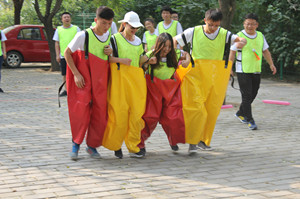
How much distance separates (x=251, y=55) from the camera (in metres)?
8.55

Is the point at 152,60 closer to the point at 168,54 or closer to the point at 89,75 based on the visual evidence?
the point at 168,54

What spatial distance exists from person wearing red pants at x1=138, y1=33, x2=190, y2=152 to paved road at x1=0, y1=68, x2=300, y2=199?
464 millimetres

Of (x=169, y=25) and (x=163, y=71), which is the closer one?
(x=163, y=71)

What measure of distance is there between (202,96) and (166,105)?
1.65ft

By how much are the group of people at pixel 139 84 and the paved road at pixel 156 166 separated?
0.34 metres

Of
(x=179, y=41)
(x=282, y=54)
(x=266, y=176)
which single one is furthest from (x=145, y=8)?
Answer: (x=266, y=176)

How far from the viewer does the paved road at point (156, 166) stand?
497 cm

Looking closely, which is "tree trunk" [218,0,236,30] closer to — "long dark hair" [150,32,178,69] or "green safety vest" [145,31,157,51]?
"green safety vest" [145,31,157,51]

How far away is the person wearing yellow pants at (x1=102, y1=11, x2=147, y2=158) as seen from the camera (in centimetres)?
598

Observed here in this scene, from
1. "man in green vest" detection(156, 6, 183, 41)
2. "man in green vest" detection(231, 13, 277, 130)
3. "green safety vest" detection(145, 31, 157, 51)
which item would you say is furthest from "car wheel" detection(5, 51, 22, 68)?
"man in green vest" detection(231, 13, 277, 130)

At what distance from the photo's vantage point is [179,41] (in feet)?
21.6

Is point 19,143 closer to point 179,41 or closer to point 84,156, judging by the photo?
point 84,156

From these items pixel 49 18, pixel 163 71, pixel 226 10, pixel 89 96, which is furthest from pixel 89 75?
pixel 49 18

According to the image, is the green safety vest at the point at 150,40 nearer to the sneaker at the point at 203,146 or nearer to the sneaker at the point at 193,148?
the sneaker at the point at 203,146
